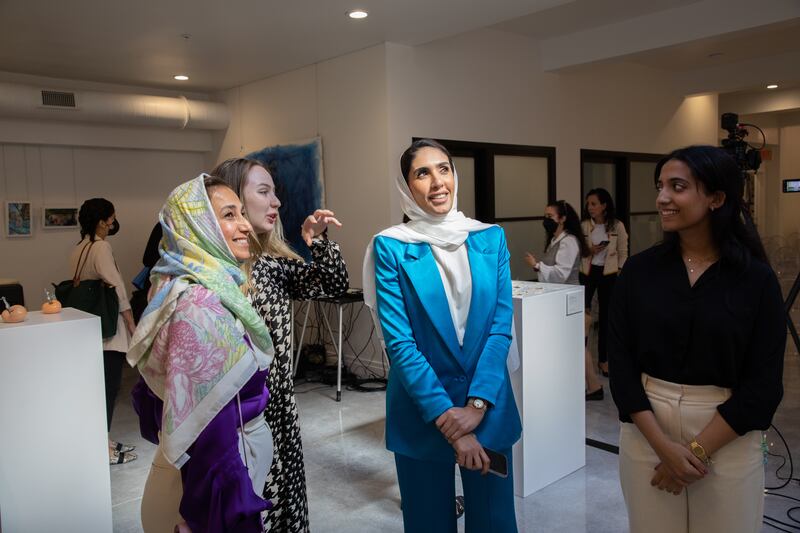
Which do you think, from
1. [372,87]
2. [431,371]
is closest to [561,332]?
[431,371]

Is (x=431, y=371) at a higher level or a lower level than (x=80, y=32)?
lower

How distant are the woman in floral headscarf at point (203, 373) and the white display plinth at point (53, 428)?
1153 mm

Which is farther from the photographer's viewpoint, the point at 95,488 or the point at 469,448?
the point at 95,488

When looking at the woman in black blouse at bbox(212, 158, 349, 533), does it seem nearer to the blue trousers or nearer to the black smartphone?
the blue trousers

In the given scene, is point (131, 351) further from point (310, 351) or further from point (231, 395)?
point (310, 351)

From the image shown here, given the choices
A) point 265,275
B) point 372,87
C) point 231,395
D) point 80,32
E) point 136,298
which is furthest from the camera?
point 136,298

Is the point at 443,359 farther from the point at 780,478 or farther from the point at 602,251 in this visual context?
the point at 602,251

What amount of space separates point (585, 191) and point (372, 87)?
313 centimetres

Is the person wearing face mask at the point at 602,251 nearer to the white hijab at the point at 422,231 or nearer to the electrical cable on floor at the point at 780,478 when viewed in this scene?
the electrical cable on floor at the point at 780,478

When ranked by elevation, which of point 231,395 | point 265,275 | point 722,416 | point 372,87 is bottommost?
point 722,416

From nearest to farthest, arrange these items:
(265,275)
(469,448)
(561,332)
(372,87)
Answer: (469,448)
(265,275)
(561,332)
(372,87)

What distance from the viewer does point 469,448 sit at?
1.66 m

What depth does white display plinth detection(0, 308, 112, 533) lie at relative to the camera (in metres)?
2.35

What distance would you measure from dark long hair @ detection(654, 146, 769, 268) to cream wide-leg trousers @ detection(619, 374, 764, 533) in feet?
1.20
